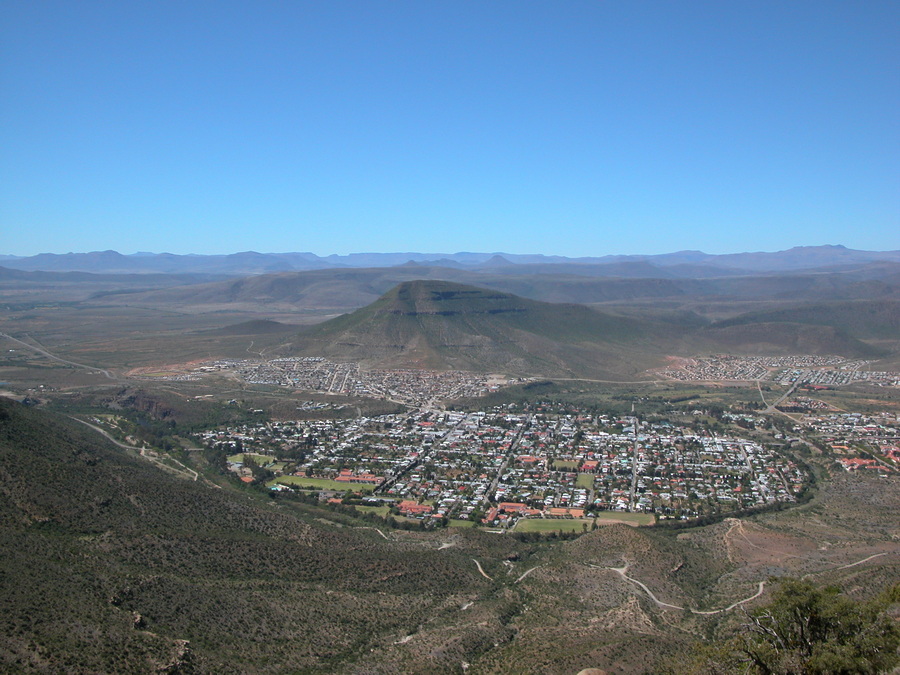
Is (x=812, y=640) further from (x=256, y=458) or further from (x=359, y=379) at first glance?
(x=359, y=379)

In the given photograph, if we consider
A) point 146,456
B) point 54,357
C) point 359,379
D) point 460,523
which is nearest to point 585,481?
point 460,523

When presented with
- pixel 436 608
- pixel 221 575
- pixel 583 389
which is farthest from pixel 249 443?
pixel 583 389

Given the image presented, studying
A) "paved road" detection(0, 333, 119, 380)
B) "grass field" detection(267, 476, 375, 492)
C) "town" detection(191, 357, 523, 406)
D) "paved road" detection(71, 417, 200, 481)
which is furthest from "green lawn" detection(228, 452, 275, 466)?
"paved road" detection(0, 333, 119, 380)

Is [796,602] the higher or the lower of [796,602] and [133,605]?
the higher

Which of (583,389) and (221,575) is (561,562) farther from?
(583,389)

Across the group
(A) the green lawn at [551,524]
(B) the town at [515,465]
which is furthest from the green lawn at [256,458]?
(A) the green lawn at [551,524]

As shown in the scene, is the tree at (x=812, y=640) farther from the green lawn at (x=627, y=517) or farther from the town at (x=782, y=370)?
the town at (x=782, y=370)
